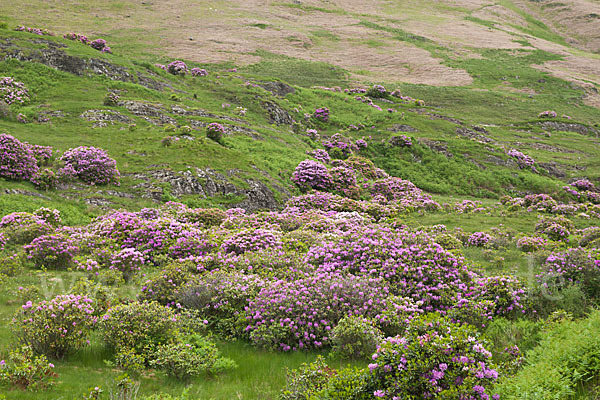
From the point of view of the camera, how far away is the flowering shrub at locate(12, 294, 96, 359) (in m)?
7.57

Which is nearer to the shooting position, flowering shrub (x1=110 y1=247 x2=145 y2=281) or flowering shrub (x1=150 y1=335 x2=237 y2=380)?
flowering shrub (x1=150 y1=335 x2=237 y2=380)

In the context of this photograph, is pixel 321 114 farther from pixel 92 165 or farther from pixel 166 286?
pixel 166 286

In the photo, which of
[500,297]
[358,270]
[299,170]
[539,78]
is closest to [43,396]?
[358,270]

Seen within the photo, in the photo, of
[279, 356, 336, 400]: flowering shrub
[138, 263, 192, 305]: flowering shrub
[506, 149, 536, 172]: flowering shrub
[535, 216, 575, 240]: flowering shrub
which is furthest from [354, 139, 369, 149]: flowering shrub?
[279, 356, 336, 400]: flowering shrub

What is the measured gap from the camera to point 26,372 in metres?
6.45

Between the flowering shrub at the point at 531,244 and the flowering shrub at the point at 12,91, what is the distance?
140 feet

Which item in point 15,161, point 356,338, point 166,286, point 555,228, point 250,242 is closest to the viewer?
point 356,338

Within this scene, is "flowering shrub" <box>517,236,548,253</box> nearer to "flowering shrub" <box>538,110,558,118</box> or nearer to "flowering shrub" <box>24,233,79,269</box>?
"flowering shrub" <box>24,233,79,269</box>

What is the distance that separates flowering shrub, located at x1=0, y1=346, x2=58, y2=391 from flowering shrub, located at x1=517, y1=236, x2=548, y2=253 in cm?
2047

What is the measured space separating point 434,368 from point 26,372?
6714 millimetres

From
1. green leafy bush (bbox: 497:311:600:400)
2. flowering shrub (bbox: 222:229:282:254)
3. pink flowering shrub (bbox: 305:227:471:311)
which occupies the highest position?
green leafy bush (bbox: 497:311:600:400)

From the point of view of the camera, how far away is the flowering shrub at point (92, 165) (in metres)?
26.4

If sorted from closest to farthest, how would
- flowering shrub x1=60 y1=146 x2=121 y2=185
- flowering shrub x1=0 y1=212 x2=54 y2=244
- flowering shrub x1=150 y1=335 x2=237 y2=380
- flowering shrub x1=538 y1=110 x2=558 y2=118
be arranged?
flowering shrub x1=150 y1=335 x2=237 y2=380 < flowering shrub x1=0 y1=212 x2=54 y2=244 < flowering shrub x1=60 y1=146 x2=121 y2=185 < flowering shrub x1=538 y1=110 x2=558 y2=118

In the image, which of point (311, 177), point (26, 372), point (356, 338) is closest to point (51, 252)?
point (26, 372)
